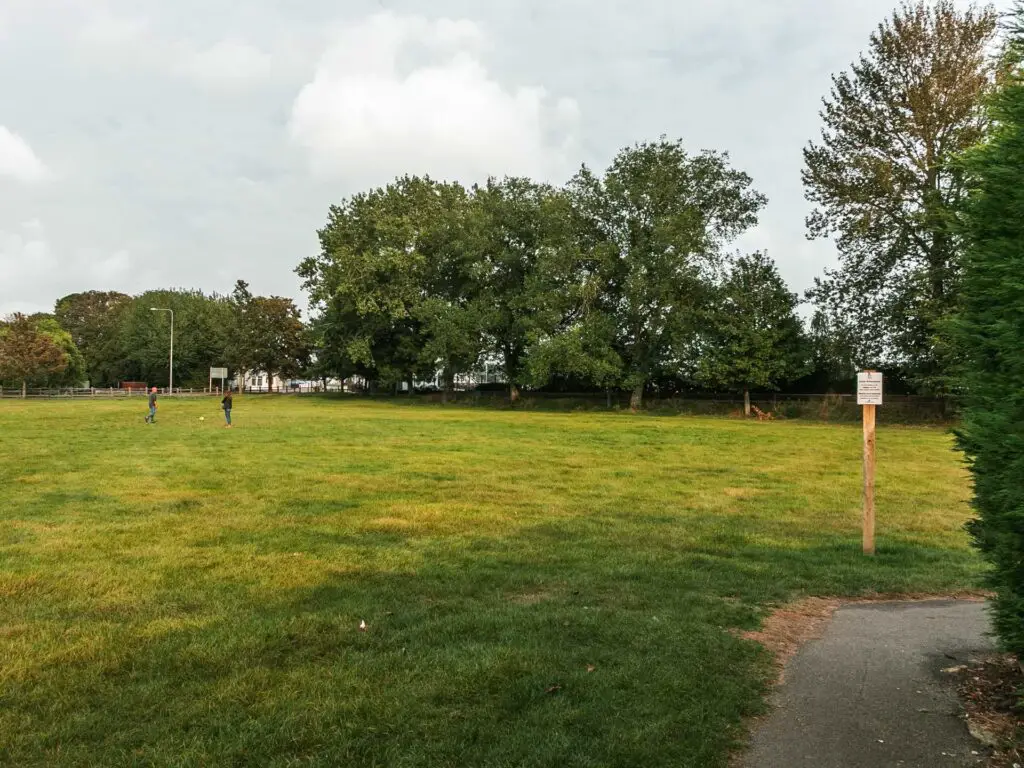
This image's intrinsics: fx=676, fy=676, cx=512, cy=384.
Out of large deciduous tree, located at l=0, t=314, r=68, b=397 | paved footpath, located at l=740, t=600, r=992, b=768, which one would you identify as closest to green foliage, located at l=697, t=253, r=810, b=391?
paved footpath, located at l=740, t=600, r=992, b=768

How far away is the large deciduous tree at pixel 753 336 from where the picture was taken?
43656 mm

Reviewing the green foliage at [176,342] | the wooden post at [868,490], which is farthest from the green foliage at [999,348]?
the green foliage at [176,342]

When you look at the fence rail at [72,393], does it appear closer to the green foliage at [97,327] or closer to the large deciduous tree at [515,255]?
the green foliage at [97,327]

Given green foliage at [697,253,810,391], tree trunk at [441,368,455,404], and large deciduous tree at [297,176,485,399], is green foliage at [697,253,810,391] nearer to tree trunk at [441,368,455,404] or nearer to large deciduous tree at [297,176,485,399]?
large deciduous tree at [297,176,485,399]

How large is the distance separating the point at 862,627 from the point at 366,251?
5533 centimetres

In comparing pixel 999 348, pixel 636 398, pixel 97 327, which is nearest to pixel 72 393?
pixel 97 327

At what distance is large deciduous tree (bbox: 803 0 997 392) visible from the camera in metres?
35.3

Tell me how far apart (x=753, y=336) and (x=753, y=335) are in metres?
0.06

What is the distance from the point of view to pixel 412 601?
6184 millimetres

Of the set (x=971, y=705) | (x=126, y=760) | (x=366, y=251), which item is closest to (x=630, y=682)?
(x=971, y=705)

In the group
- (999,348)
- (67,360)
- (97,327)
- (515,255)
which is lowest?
(999,348)

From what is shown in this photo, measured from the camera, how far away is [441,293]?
59.4 m

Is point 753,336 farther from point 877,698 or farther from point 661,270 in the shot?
point 877,698

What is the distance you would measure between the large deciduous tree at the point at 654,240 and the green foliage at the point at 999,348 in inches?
1578
